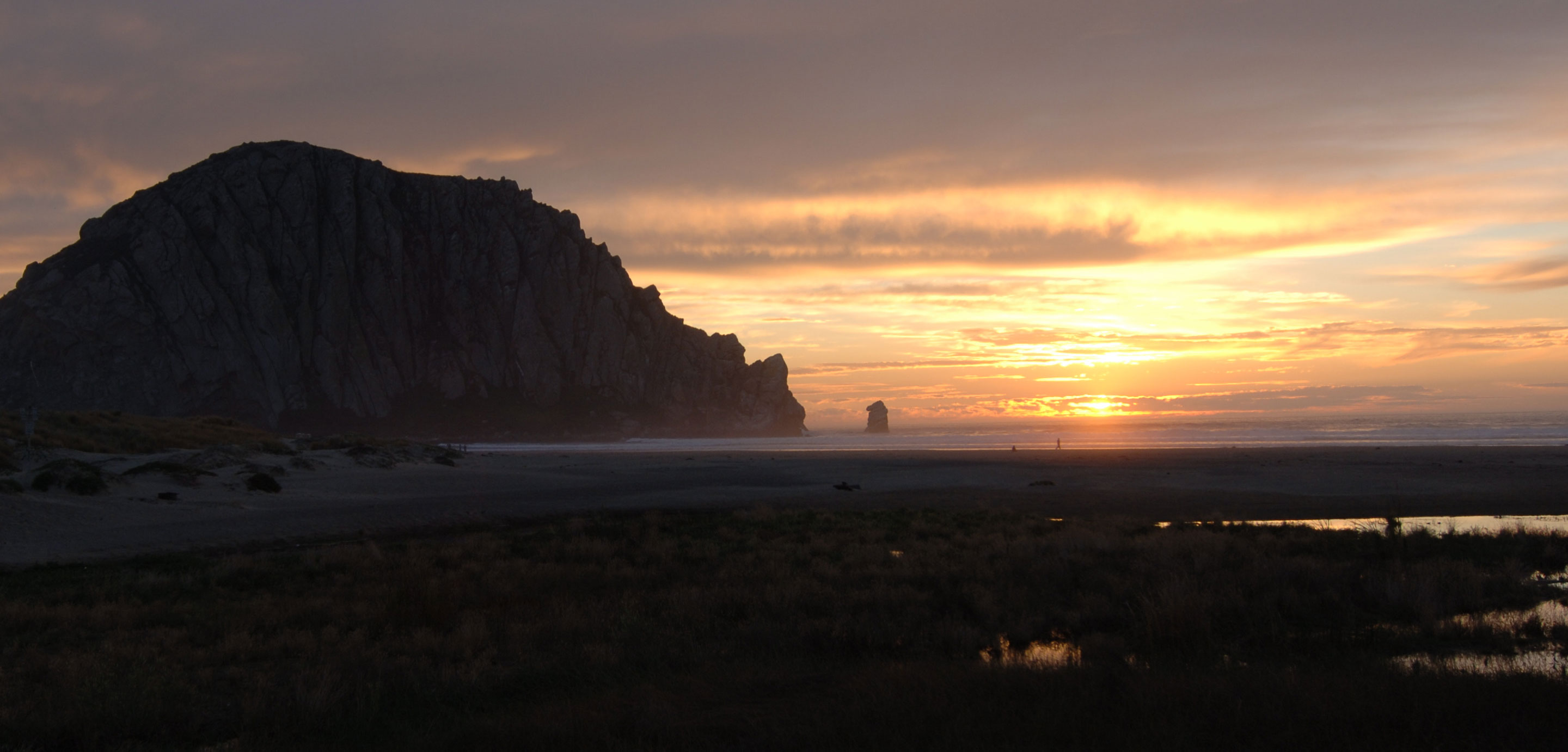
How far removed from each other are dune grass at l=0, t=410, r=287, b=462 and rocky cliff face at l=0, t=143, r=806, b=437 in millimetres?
78626

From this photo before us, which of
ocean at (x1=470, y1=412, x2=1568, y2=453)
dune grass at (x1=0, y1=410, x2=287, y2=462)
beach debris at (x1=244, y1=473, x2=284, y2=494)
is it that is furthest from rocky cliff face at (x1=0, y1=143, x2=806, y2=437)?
beach debris at (x1=244, y1=473, x2=284, y2=494)

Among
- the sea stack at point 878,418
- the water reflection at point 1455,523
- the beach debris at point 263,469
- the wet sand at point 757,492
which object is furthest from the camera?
the sea stack at point 878,418

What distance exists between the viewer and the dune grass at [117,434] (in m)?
35.5

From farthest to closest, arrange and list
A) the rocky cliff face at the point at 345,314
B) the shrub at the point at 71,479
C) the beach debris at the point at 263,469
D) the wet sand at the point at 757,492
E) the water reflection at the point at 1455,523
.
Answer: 1. the rocky cliff face at the point at 345,314
2. the beach debris at the point at 263,469
3. the shrub at the point at 71,479
4. the wet sand at the point at 757,492
5. the water reflection at the point at 1455,523

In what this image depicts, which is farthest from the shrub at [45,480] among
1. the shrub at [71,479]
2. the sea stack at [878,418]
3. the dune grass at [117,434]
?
the sea stack at [878,418]

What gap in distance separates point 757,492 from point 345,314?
11954cm

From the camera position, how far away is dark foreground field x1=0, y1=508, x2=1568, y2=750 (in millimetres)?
6551

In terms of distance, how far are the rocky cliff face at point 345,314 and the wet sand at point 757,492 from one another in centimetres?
9208

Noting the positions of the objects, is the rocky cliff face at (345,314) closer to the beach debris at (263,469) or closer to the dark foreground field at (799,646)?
the beach debris at (263,469)

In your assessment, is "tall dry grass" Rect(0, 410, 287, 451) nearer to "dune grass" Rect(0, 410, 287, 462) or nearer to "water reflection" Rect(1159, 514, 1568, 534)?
"dune grass" Rect(0, 410, 287, 462)

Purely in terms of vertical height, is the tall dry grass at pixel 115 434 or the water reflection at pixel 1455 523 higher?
the tall dry grass at pixel 115 434

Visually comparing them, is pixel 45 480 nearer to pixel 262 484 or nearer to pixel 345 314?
→ pixel 262 484

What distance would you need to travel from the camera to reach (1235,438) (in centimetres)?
7875

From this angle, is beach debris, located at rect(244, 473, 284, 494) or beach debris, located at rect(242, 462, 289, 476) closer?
beach debris, located at rect(244, 473, 284, 494)
